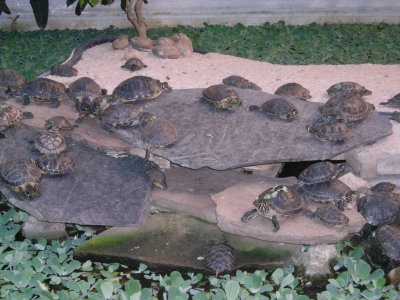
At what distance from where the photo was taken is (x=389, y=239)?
13.8 ft

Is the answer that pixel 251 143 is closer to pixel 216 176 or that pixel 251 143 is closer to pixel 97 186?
pixel 216 176

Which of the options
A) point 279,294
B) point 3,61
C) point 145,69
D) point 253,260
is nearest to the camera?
point 279,294

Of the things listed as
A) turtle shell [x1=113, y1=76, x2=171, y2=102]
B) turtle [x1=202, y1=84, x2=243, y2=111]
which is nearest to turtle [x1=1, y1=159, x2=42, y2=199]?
turtle shell [x1=113, y1=76, x2=171, y2=102]

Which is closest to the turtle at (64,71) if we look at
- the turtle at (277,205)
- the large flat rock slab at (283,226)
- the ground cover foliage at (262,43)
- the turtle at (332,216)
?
the ground cover foliage at (262,43)

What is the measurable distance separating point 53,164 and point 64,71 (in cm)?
250

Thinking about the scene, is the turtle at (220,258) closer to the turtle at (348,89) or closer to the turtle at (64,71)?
the turtle at (348,89)

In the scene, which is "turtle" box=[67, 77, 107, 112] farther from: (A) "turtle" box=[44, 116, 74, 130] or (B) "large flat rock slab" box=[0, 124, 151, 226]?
(B) "large flat rock slab" box=[0, 124, 151, 226]

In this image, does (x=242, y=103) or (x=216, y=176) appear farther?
(x=242, y=103)

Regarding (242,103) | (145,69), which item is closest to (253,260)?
(242,103)

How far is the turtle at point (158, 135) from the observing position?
4.75 m

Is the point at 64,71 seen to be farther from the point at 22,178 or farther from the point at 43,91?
the point at 22,178

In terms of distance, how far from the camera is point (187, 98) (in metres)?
5.75

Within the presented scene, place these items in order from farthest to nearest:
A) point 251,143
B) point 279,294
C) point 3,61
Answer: point 3,61, point 251,143, point 279,294

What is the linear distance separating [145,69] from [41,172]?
2.93 metres
